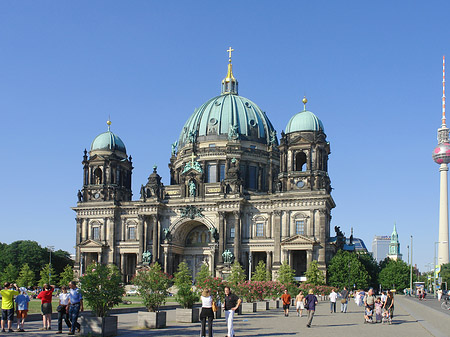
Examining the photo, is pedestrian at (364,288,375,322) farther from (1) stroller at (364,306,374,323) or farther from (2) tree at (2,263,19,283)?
(2) tree at (2,263,19,283)

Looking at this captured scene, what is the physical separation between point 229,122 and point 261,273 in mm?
32225

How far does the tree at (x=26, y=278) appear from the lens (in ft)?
348

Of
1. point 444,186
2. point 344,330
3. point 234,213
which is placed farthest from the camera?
point 444,186

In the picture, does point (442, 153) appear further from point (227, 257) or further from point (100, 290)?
point (100, 290)

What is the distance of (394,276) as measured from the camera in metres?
138

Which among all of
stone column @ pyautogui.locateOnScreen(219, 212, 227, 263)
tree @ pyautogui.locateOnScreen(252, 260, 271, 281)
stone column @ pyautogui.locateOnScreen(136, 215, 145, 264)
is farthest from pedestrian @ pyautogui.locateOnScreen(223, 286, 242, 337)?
stone column @ pyautogui.locateOnScreen(136, 215, 145, 264)

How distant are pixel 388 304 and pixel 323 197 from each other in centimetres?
5550

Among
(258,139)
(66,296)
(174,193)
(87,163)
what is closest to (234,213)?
(174,193)

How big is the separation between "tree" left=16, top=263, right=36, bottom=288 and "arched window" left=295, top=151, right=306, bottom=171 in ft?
163

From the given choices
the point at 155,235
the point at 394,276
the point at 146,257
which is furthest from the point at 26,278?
the point at 394,276

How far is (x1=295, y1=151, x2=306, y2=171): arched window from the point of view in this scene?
97838 millimetres

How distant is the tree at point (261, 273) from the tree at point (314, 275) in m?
6.42

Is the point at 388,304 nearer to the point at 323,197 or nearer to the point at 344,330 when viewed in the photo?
the point at 344,330

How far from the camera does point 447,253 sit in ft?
622
